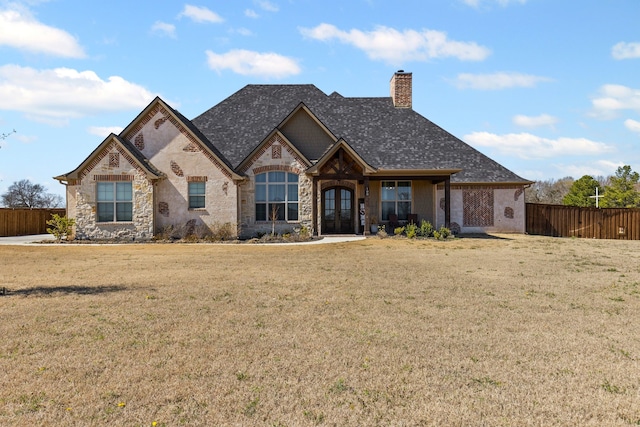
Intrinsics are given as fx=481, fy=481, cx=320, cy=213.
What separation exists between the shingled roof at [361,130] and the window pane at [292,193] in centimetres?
322

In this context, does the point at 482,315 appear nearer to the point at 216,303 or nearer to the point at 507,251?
the point at 216,303

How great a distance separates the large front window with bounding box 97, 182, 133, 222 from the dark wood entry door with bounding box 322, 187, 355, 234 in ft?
31.3

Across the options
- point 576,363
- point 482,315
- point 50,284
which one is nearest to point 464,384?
point 576,363

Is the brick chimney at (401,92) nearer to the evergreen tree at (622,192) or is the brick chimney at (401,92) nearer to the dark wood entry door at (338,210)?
the dark wood entry door at (338,210)

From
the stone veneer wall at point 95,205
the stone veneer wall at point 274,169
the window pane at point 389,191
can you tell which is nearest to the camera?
the stone veneer wall at point 95,205

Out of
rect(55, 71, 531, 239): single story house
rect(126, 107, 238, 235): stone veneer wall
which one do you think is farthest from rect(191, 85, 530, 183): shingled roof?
rect(126, 107, 238, 235): stone veneer wall

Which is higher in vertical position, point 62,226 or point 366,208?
point 366,208

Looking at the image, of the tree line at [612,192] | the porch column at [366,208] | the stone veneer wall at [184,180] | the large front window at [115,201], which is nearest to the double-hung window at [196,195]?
the stone veneer wall at [184,180]

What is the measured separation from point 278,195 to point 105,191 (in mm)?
8173

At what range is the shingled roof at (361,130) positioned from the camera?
26078 millimetres

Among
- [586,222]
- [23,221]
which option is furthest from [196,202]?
[586,222]

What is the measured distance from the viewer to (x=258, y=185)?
2389cm

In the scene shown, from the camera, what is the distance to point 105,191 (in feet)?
74.7

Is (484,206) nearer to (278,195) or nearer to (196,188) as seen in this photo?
(278,195)
